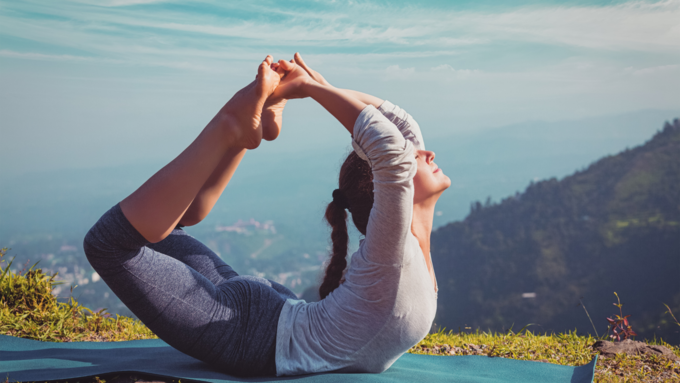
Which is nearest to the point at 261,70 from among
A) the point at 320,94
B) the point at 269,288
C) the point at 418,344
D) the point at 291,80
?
the point at 291,80

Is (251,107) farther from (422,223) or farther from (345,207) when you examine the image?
(422,223)

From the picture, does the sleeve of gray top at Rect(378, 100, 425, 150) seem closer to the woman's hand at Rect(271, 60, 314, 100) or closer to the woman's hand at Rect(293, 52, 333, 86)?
the woman's hand at Rect(293, 52, 333, 86)

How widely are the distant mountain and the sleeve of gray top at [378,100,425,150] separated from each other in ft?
102

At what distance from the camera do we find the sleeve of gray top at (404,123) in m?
2.48

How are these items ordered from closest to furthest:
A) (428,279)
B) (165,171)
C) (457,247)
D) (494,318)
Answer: (165,171)
(428,279)
(494,318)
(457,247)

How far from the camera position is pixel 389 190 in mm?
1770

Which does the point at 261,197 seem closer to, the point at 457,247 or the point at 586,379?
the point at 457,247

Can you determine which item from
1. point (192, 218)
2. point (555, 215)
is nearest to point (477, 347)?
point (192, 218)

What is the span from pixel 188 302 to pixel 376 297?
2.56 feet

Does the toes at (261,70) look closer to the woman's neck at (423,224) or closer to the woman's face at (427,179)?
the woman's face at (427,179)

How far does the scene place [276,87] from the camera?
231 centimetres

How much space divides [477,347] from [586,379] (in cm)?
98

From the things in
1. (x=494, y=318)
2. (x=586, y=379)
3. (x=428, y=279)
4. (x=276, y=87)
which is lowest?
(x=494, y=318)

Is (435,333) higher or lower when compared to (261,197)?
higher
